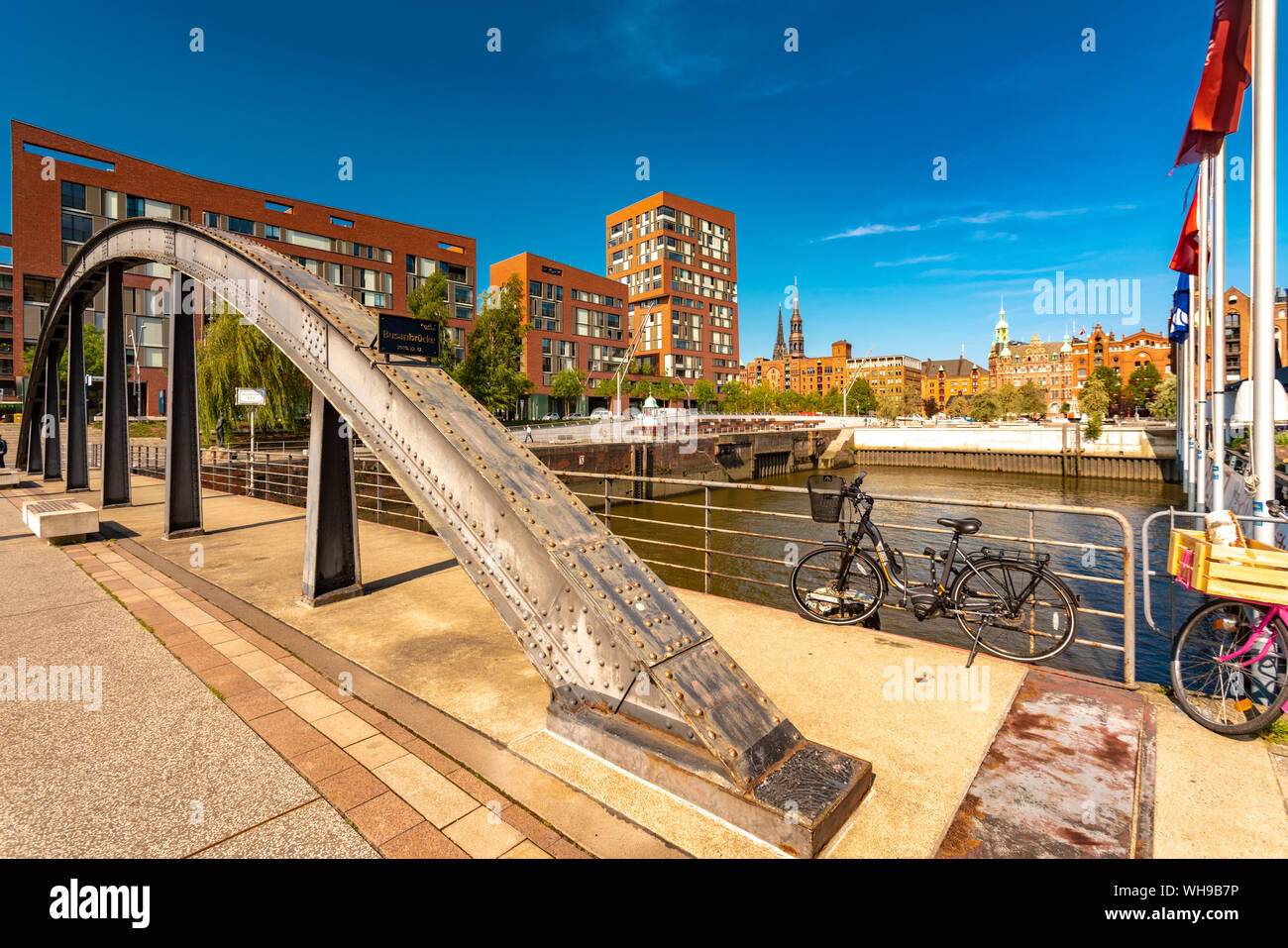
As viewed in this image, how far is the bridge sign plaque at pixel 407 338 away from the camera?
5.41m

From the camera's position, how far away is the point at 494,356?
3744 cm

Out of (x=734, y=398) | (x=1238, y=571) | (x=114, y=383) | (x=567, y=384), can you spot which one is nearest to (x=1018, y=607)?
(x=1238, y=571)

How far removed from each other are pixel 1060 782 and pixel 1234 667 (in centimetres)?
171

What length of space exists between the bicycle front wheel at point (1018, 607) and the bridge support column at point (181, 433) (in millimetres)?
12072

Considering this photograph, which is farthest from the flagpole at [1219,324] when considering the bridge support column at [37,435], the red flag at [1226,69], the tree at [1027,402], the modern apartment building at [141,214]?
the tree at [1027,402]

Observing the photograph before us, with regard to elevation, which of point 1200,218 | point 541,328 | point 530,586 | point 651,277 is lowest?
point 530,586

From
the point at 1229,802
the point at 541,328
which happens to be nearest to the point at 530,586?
the point at 1229,802

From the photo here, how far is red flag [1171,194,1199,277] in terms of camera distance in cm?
1612

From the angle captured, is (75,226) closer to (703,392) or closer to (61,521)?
(61,521)

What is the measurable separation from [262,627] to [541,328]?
67658 millimetres

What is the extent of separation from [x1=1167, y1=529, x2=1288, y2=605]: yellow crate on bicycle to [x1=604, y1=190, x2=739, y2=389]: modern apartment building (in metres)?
80.0

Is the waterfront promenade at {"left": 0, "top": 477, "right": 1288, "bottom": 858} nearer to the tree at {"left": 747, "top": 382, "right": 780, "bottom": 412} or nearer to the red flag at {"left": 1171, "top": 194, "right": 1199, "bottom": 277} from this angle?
the red flag at {"left": 1171, "top": 194, "right": 1199, "bottom": 277}

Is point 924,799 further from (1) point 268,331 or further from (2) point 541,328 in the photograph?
(2) point 541,328
